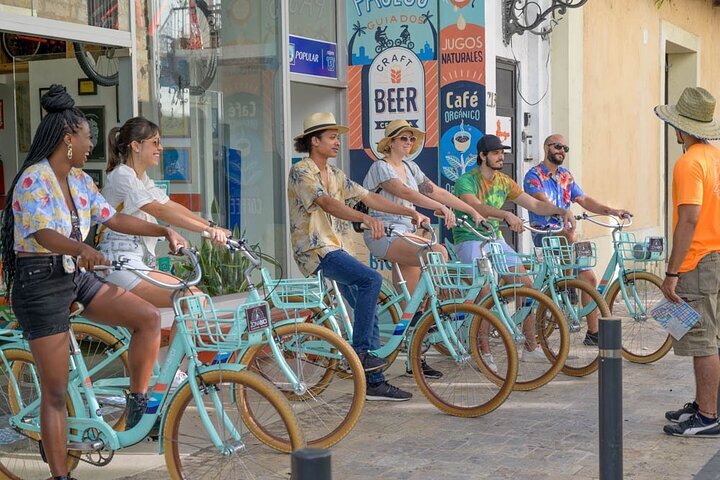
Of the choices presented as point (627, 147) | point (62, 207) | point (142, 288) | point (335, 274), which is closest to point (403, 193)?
point (335, 274)

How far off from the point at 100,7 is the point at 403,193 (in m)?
2.36

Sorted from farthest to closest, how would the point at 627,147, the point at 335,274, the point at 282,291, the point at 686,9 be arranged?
1. the point at 686,9
2. the point at 627,147
3. the point at 335,274
4. the point at 282,291

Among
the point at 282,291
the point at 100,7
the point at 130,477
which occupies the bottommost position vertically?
the point at 130,477

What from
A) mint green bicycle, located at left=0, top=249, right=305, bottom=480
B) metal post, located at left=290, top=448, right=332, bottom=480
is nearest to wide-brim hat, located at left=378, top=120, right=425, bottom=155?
mint green bicycle, located at left=0, top=249, right=305, bottom=480

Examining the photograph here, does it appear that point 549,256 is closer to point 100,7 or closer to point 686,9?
point 100,7

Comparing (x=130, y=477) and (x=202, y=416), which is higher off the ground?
(x=202, y=416)

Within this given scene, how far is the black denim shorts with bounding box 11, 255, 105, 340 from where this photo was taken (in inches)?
173

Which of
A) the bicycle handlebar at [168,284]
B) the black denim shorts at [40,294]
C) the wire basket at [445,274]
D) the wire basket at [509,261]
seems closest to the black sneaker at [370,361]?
the wire basket at [445,274]

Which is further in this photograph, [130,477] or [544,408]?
[544,408]

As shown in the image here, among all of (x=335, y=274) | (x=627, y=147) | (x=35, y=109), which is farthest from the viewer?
(x=627, y=147)

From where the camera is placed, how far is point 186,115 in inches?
314

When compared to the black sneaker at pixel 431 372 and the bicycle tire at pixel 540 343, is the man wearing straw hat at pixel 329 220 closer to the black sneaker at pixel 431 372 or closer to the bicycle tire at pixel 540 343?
the black sneaker at pixel 431 372

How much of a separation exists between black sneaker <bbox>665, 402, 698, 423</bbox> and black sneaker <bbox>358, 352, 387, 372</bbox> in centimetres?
173

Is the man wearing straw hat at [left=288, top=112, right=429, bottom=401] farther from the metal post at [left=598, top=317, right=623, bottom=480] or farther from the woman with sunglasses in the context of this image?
the metal post at [left=598, top=317, right=623, bottom=480]
